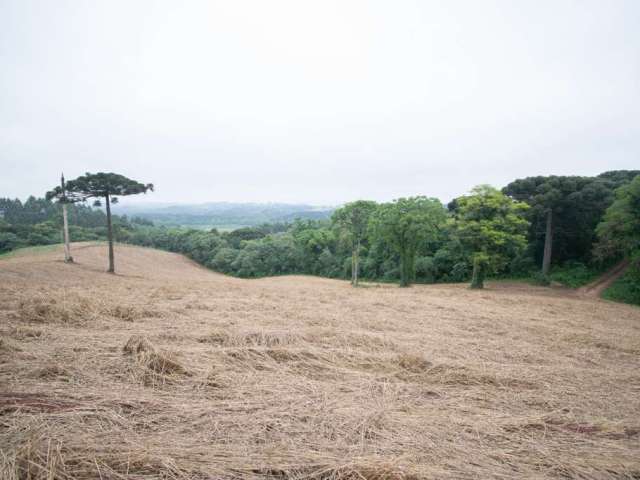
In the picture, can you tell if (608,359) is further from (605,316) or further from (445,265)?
(445,265)

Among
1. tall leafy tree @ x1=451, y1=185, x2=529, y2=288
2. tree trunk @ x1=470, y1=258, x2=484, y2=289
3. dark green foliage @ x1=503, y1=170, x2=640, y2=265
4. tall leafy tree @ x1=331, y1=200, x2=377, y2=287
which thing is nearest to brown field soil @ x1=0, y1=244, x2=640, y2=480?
tall leafy tree @ x1=451, y1=185, x2=529, y2=288

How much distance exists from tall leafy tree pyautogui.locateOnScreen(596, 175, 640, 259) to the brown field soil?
1359cm

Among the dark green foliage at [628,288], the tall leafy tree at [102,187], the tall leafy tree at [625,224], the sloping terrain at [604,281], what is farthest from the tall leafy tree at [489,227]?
the tall leafy tree at [102,187]

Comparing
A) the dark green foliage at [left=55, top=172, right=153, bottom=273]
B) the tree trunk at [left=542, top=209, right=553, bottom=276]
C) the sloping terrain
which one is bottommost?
the sloping terrain

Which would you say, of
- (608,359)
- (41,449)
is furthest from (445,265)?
(41,449)

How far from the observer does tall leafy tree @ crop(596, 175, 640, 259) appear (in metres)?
15.2

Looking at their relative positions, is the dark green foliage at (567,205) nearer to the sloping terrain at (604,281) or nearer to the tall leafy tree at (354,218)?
the sloping terrain at (604,281)

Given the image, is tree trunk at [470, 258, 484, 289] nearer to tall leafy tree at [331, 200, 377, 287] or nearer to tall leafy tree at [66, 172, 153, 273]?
tall leafy tree at [331, 200, 377, 287]

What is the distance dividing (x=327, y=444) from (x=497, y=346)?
13.0 ft

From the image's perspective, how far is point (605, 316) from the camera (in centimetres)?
968

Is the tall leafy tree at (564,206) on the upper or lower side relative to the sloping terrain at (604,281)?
upper

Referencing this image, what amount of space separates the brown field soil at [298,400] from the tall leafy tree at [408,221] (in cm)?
1462

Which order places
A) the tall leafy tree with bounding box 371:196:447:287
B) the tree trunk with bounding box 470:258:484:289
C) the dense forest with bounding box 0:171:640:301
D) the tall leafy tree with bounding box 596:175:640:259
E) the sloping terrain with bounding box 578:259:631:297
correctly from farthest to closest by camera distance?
the tall leafy tree with bounding box 371:196:447:287, the tree trunk with bounding box 470:258:484:289, the sloping terrain with bounding box 578:259:631:297, the dense forest with bounding box 0:171:640:301, the tall leafy tree with bounding box 596:175:640:259

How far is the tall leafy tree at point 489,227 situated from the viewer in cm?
1750
